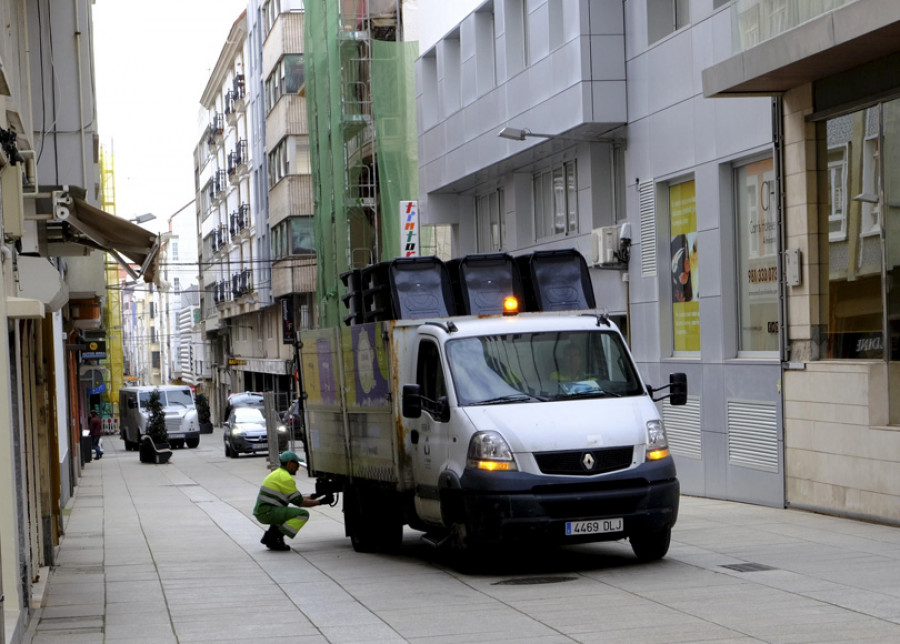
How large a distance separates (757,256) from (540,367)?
6.92 m

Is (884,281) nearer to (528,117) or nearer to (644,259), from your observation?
(644,259)

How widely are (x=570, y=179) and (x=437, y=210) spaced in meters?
7.44

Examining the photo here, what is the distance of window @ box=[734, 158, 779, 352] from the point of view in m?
18.9

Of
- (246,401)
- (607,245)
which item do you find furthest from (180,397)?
(607,245)

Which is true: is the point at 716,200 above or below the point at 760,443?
above

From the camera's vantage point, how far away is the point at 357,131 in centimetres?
4125

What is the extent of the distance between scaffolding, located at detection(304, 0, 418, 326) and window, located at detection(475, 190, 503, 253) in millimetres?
5137

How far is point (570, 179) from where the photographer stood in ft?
85.3

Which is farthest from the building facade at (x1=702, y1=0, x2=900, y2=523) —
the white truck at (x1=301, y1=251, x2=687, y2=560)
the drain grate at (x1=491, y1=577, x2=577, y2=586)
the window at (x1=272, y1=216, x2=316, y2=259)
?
the window at (x1=272, y1=216, x2=316, y2=259)

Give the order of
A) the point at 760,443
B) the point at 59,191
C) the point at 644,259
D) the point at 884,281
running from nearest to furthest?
the point at 59,191
the point at 884,281
the point at 760,443
the point at 644,259

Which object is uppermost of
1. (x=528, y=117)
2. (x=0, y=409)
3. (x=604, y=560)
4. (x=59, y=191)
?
(x=528, y=117)

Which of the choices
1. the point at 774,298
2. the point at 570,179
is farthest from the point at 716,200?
the point at 570,179

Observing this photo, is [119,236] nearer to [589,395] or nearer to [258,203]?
[589,395]

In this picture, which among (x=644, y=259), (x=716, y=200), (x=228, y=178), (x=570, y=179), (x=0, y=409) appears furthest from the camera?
(x=228, y=178)
